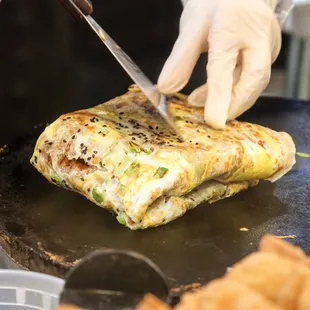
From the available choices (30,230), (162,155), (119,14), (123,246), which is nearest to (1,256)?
(30,230)

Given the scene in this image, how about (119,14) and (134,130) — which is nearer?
(134,130)

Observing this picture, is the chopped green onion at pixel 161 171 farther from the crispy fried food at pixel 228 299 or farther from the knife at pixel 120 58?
the crispy fried food at pixel 228 299

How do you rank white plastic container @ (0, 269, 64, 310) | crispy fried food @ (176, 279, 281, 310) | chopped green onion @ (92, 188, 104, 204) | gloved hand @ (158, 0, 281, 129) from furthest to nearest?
1. gloved hand @ (158, 0, 281, 129)
2. chopped green onion @ (92, 188, 104, 204)
3. white plastic container @ (0, 269, 64, 310)
4. crispy fried food @ (176, 279, 281, 310)

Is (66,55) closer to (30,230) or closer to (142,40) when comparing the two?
(142,40)

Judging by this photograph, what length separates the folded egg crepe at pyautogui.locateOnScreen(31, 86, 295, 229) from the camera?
1.23m

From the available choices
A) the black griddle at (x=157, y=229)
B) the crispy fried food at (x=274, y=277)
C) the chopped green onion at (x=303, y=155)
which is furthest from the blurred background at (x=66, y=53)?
the crispy fried food at (x=274, y=277)

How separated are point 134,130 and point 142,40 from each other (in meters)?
1.13

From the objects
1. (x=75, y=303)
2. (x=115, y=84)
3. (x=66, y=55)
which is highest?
(x=75, y=303)

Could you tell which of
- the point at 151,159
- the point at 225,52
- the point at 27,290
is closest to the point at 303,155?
the point at 225,52

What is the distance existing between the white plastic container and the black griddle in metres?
0.19

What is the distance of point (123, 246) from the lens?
1200 millimetres

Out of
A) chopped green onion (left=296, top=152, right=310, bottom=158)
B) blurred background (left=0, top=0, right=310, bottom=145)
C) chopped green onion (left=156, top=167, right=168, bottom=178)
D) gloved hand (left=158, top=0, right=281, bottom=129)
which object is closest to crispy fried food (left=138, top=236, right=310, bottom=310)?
chopped green onion (left=156, top=167, right=168, bottom=178)

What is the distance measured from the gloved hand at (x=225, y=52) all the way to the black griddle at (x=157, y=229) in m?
0.24

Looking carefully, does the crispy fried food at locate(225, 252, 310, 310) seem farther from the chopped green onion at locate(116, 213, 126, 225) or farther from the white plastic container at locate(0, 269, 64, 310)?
the chopped green onion at locate(116, 213, 126, 225)
